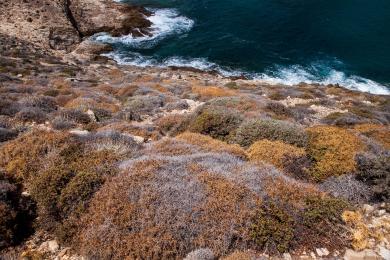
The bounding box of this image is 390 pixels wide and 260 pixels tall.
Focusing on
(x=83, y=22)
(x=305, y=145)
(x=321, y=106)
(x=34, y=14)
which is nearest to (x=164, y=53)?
(x=83, y=22)

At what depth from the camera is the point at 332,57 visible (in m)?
44.2

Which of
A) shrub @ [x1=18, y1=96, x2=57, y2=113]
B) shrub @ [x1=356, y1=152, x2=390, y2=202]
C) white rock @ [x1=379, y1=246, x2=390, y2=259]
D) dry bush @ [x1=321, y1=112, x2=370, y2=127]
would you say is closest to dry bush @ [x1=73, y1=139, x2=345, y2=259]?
white rock @ [x1=379, y1=246, x2=390, y2=259]

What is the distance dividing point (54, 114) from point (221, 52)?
3406 cm

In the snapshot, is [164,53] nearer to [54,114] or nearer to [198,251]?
[54,114]

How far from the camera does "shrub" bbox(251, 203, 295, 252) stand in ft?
22.2

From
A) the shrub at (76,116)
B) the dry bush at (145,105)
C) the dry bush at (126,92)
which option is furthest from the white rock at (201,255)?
the dry bush at (126,92)

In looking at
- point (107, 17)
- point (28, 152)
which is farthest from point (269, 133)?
point (107, 17)

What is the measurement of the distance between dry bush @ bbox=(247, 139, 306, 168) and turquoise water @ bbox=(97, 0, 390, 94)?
3201 cm

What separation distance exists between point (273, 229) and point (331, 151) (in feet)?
A: 16.3

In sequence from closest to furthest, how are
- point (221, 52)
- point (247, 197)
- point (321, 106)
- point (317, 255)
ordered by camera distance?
point (317, 255)
point (247, 197)
point (321, 106)
point (221, 52)

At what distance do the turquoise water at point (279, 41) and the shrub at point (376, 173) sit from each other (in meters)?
32.3

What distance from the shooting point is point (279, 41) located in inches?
1876

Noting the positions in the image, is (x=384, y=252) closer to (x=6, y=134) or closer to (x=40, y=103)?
(x=6, y=134)

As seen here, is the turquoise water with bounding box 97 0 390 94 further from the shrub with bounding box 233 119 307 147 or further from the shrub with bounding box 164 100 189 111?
the shrub with bounding box 233 119 307 147
